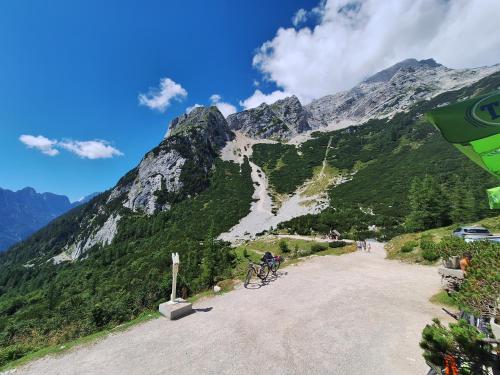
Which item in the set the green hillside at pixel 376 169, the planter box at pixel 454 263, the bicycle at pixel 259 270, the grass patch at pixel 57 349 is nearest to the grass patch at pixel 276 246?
the green hillside at pixel 376 169

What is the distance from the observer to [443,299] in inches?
421

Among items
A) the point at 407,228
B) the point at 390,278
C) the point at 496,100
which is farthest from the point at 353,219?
the point at 496,100

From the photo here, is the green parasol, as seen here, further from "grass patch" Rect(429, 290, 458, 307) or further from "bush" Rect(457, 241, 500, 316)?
"grass patch" Rect(429, 290, 458, 307)

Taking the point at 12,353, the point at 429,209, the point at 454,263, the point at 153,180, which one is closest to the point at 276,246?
the point at 429,209

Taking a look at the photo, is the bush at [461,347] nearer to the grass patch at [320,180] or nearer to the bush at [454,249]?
the bush at [454,249]

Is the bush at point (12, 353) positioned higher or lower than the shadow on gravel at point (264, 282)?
lower

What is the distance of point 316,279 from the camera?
14.7 meters

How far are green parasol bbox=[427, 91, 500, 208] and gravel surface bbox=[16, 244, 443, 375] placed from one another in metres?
5.48

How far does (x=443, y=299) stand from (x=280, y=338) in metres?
7.04

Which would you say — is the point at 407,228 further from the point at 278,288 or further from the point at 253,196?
the point at 253,196

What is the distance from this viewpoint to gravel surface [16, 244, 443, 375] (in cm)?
681

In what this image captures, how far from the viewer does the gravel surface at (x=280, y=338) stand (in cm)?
681

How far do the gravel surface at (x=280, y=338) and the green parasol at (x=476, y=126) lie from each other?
→ 5484 millimetres

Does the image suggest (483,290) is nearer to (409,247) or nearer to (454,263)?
(454,263)
